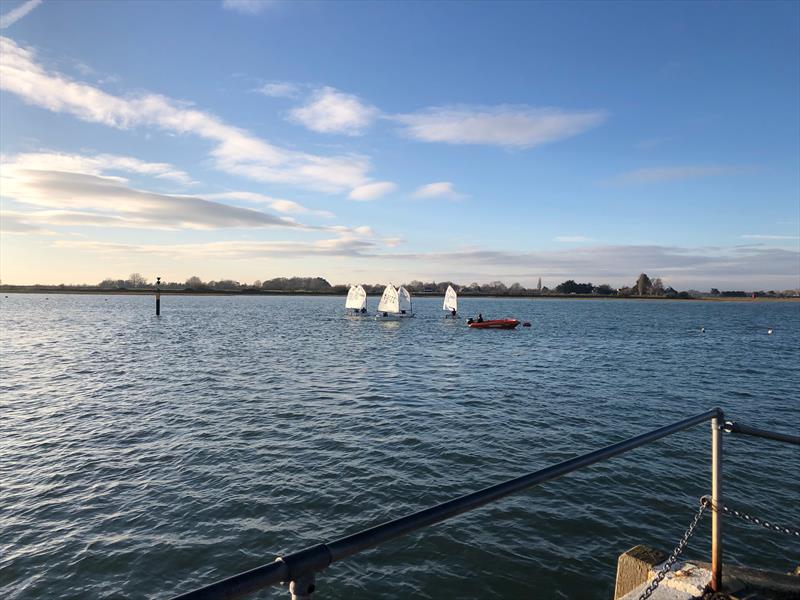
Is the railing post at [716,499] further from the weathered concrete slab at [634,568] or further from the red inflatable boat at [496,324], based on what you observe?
the red inflatable boat at [496,324]

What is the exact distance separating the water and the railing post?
5.93 m

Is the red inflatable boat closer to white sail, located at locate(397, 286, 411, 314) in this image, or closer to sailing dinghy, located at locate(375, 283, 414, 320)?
sailing dinghy, located at locate(375, 283, 414, 320)

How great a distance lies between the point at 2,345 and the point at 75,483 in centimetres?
4984

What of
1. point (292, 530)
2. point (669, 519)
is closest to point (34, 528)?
point (292, 530)

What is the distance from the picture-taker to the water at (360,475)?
1071 cm

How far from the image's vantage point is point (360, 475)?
611 inches

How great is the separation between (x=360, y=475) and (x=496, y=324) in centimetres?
6349

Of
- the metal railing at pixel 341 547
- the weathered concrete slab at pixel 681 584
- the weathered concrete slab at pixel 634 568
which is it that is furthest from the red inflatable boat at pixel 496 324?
the metal railing at pixel 341 547

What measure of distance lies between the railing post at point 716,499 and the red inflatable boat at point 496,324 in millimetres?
71970

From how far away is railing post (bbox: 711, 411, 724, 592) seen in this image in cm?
427

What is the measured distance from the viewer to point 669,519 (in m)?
12.8

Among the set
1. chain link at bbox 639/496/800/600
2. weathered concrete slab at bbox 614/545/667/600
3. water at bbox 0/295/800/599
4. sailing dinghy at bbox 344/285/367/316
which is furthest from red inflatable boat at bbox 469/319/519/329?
chain link at bbox 639/496/800/600

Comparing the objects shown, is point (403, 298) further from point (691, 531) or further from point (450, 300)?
point (691, 531)

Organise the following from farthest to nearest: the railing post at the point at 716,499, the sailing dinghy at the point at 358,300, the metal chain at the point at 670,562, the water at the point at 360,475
Answer: the sailing dinghy at the point at 358,300 → the water at the point at 360,475 → the railing post at the point at 716,499 → the metal chain at the point at 670,562
